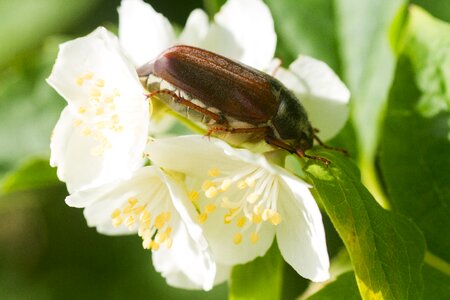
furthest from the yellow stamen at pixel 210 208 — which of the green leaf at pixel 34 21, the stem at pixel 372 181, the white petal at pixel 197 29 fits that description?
the green leaf at pixel 34 21

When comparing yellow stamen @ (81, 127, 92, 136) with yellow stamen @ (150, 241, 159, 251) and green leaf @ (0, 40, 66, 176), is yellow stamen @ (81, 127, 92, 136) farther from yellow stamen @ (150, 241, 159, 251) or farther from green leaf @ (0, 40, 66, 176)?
green leaf @ (0, 40, 66, 176)

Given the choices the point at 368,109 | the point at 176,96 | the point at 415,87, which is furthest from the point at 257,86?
the point at 368,109

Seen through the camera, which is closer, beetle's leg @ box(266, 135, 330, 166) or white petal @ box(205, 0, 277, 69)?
beetle's leg @ box(266, 135, 330, 166)

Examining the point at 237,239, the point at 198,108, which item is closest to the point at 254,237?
the point at 237,239

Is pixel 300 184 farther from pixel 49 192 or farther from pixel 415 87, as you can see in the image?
pixel 49 192

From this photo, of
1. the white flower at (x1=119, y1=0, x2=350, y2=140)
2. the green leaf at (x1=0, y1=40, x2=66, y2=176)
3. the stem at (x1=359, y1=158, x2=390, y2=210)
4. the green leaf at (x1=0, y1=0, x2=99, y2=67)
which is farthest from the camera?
the green leaf at (x1=0, y1=0, x2=99, y2=67)

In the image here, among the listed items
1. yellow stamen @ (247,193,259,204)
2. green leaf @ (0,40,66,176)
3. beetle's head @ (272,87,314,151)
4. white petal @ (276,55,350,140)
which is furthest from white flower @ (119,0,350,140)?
green leaf @ (0,40,66,176)

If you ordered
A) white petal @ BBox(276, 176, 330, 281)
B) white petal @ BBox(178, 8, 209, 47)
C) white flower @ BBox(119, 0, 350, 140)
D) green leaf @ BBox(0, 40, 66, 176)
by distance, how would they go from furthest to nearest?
green leaf @ BBox(0, 40, 66, 176), white petal @ BBox(178, 8, 209, 47), white flower @ BBox(119, 0, 350, 140), white petal @ BBox(276, 176, 330, 281)

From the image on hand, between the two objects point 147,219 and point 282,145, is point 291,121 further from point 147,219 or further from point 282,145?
point 147,219
